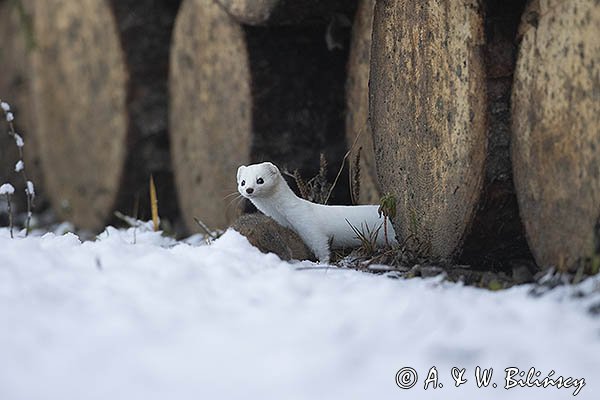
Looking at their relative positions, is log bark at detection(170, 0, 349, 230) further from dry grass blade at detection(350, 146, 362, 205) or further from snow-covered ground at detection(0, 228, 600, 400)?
snow-covered ground at detection(0, 228, 600, 400)

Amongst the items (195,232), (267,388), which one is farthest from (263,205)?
(267,388)

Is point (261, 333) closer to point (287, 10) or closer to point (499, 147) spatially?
point (499, 147)

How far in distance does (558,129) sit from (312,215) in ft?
2.97

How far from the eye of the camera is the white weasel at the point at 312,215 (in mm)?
2627

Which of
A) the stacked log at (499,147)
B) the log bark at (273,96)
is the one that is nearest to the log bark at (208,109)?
the log bark at (273,96)

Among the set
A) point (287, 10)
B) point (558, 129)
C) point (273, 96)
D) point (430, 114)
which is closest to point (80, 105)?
point (273, 96)

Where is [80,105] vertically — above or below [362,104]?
below

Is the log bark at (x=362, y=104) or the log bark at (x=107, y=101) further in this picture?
the log bark at (x=107, y=101)

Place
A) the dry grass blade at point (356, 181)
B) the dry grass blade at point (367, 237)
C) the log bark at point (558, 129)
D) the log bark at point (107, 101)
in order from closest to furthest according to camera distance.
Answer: the log bark at point (558, 129), the dry grass blade at point (367, 237), the dry grass blade at point (356, 181), the log bark at point (107, 101)

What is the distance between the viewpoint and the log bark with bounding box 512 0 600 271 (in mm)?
1842

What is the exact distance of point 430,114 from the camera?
2.32 meters

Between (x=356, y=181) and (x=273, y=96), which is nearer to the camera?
(x=356, y=181)

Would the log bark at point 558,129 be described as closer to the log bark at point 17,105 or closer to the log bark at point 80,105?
the log bark at point 80,105

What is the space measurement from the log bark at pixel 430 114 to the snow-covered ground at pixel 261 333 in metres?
0.34
